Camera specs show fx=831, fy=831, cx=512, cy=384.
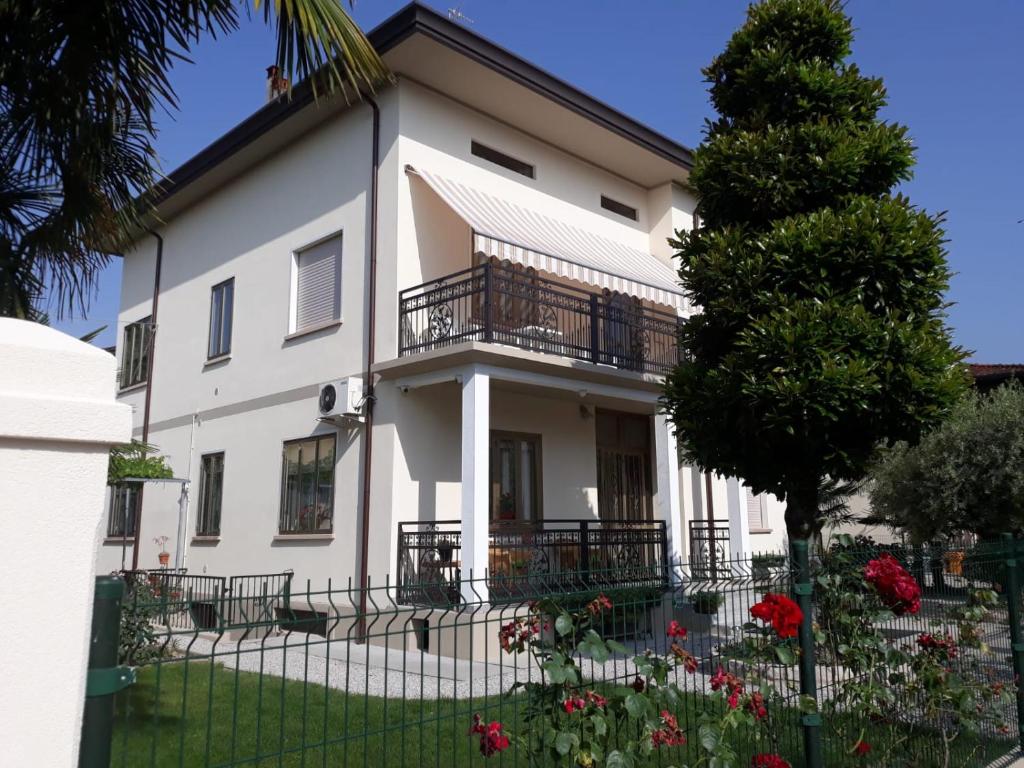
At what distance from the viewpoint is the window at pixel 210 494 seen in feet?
58.0

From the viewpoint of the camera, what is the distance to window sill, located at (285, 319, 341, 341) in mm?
15130

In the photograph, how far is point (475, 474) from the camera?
12.4 m

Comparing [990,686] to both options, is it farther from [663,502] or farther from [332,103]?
[332,103]

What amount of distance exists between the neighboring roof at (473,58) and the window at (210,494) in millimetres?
5766

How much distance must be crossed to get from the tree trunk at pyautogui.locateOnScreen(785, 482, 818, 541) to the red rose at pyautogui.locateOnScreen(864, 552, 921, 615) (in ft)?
15.7

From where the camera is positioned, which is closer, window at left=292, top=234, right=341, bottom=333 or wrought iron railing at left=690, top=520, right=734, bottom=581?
window at left=292, top=234, right=341, bottom=333

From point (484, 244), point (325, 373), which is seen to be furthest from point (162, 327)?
point (484, 244)

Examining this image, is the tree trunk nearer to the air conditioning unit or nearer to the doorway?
the doorway

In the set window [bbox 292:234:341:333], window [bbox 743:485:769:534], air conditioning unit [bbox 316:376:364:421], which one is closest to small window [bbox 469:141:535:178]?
window [bbox 292:234:341:333]

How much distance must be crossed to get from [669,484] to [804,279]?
720 centimetres

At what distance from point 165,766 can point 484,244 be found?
29.0 ft

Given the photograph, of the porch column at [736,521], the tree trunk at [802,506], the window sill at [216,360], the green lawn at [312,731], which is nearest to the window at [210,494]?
the window sill at [216,360]

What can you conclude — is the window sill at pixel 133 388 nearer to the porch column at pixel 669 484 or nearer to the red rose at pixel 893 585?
the porch column at pixel 669 484

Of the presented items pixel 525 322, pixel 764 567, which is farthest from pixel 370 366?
pixel 764 567
